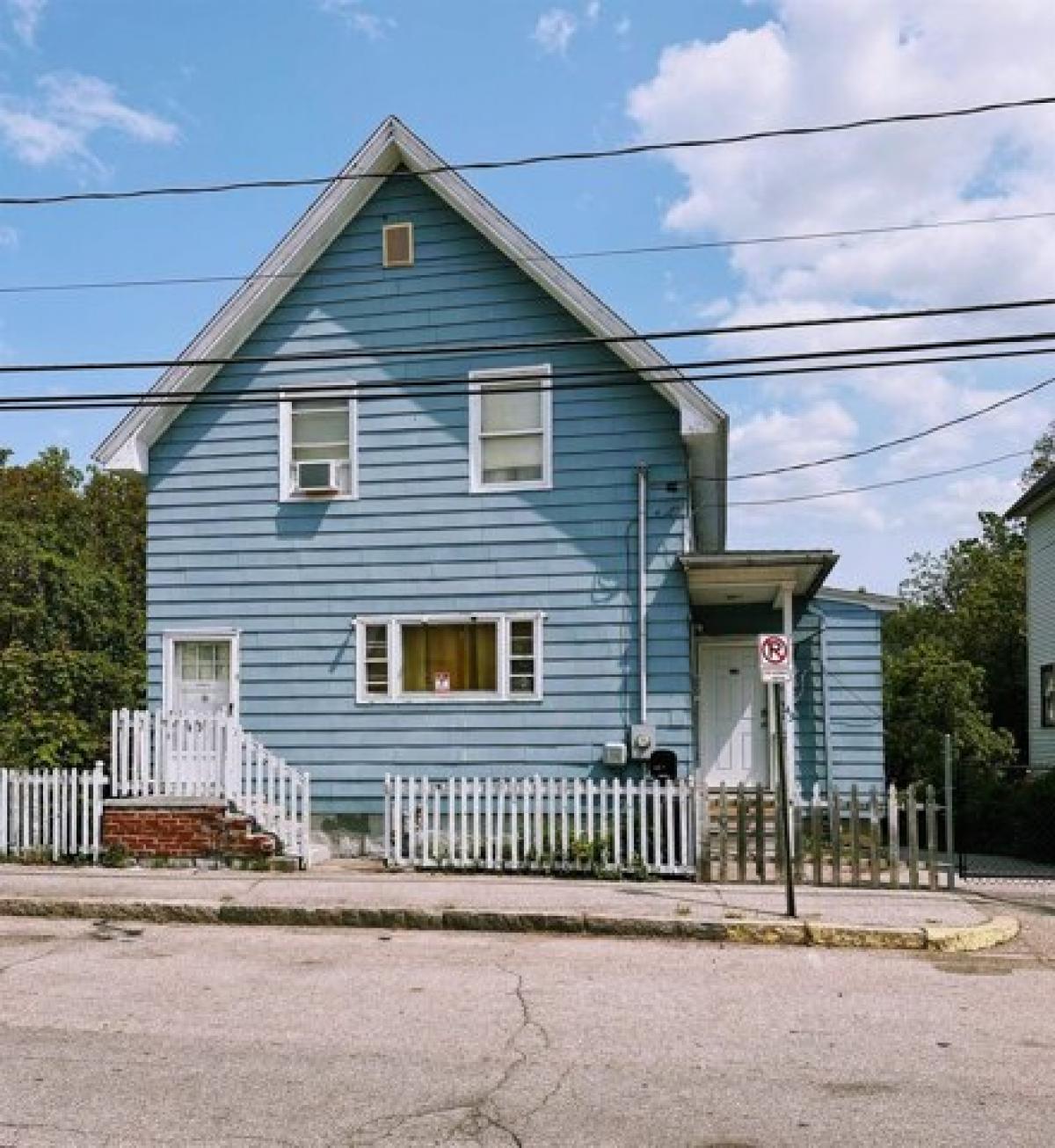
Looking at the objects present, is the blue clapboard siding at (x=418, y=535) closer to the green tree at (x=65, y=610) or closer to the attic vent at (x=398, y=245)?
the attic vent at (x=398, y=245)

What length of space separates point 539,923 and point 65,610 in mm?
20321

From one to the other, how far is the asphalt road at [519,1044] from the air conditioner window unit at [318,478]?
674 cm

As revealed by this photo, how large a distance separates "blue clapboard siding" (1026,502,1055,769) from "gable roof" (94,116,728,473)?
13445mm

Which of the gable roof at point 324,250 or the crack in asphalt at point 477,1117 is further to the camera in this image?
the gable roof at point 324,250

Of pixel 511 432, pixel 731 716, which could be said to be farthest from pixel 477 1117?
pixel 731 716

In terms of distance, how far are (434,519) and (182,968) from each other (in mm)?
7335

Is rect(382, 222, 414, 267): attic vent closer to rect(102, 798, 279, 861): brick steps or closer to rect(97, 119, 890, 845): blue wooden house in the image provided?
rect(97, 119, 890, 845): blue wooden house

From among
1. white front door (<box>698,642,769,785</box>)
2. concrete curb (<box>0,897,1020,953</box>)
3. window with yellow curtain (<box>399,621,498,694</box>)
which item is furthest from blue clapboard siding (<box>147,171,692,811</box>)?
concrete curb (<box>0,897,1020,953</box>)

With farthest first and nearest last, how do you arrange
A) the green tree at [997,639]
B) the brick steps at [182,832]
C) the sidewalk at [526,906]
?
the green tree at [997,639] < the brick steps at [182,832] < the sidewalk at [526,906]

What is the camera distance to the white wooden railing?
13969 millimetres

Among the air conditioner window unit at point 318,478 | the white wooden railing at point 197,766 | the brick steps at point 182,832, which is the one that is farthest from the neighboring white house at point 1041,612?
the brick steps at point 182,832

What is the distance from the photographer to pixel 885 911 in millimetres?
10742

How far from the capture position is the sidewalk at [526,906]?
33.1 feet

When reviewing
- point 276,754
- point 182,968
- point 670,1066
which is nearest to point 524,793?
point 276,754
